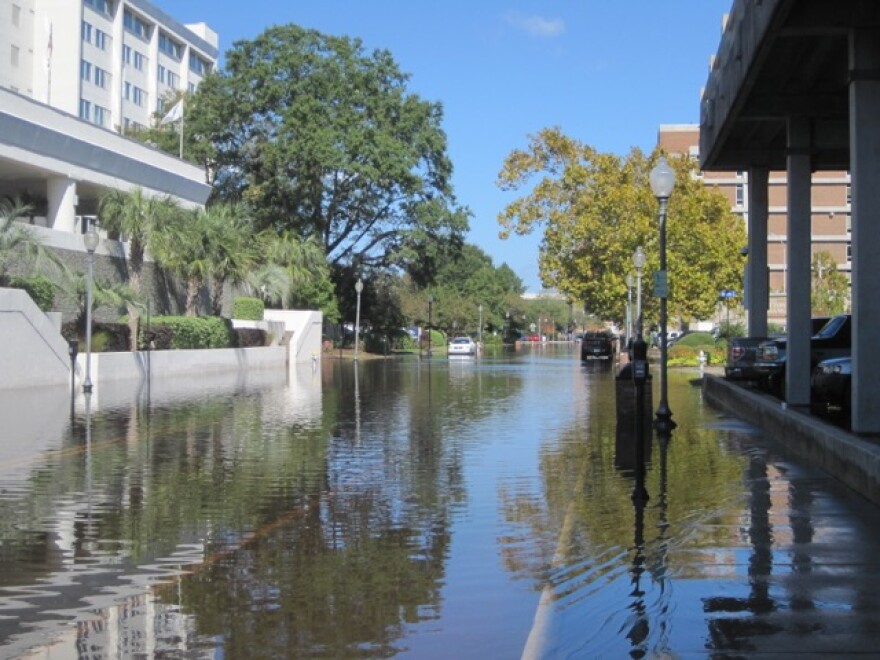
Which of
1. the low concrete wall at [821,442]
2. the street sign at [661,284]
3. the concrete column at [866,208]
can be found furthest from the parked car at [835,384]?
the concrete column at [866,208]

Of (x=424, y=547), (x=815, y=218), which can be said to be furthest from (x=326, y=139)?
(x=815, y=218)

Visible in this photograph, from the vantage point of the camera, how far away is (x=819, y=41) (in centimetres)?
1470

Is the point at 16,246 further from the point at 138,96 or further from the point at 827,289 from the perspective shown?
the point at 138,96

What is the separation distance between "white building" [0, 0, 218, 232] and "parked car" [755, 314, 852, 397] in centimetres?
2579

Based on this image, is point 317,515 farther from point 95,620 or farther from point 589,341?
point 589,341

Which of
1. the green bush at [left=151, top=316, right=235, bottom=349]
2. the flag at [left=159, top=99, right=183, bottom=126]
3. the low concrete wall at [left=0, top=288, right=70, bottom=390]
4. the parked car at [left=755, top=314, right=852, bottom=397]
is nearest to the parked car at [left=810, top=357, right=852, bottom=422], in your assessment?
the parked car at [left=755, top=314, right=852, bottom=397]

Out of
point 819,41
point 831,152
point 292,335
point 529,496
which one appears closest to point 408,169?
point 292,335

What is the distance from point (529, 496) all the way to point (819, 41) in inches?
325

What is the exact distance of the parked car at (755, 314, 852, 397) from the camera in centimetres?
2136

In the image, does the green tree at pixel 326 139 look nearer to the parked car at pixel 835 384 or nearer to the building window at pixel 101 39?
the building window at pixel 101 39

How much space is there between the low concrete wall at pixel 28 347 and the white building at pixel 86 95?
34.8 ft

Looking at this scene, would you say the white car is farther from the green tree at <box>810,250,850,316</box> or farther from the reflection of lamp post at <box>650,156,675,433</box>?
the reflection of lamp post at <box>650,156,675,433</box>

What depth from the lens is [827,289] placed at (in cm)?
7431

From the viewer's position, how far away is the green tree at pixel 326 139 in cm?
5478
